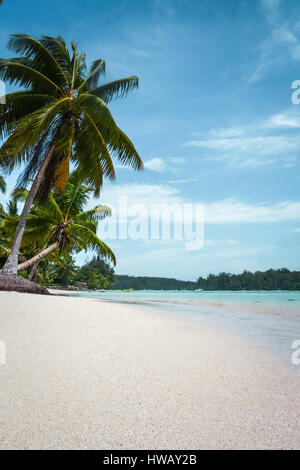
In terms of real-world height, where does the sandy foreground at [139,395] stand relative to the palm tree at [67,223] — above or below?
below

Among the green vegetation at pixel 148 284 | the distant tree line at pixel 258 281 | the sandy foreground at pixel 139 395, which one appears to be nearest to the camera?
the sandy foreground at pixel 139 395

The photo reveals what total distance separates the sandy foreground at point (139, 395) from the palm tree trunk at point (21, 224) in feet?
20.9

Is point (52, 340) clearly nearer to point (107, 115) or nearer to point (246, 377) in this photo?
point (246, 377)

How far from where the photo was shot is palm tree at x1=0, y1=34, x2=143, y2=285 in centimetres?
902

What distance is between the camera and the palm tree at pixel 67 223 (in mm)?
13508

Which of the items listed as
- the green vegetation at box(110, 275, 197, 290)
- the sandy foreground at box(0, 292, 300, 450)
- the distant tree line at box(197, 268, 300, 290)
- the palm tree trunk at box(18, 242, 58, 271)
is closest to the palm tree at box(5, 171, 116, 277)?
the palm tree trunk at box(18, 242, 58, 271)

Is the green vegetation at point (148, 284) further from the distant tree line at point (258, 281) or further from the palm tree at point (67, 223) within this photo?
the palm tree at point (67, 223)

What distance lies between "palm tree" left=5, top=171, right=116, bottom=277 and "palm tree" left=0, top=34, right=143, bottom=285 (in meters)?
3.07

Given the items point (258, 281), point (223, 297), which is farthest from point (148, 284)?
point (223, 297)

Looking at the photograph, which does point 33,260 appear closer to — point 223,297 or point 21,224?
point 21,224

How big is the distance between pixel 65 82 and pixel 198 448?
11886 millimetres

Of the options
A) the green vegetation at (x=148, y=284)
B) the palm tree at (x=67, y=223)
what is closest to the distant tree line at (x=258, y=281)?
the green vegetation at (x=148, y=284)

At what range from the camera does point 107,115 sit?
8.91m
